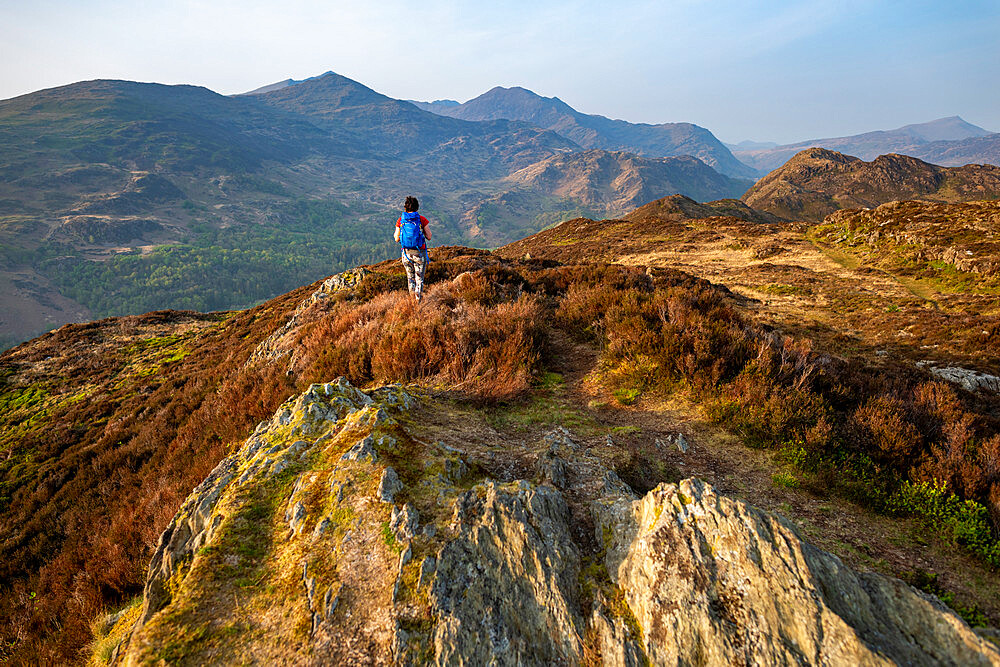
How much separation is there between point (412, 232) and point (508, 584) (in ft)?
28.6

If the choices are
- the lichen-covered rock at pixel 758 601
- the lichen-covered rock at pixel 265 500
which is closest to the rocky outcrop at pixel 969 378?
the lichen-covered rock at pixel 758 601

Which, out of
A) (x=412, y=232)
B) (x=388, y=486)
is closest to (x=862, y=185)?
(x=412, y=232)

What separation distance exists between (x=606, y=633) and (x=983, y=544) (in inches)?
149

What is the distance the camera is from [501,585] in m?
2.90

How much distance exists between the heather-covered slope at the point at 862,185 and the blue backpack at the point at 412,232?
12920 centimetres

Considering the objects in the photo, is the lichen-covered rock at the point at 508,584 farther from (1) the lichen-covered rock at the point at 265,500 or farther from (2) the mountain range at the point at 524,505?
(1) the lichen-covered rock at the point at 265,500

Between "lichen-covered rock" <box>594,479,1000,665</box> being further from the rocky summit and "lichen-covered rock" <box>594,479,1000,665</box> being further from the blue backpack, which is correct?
the blue backpack

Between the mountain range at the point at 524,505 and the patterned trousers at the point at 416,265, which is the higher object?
the patterned trousers at the point at 416,265

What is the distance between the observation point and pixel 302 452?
4309 millimetres

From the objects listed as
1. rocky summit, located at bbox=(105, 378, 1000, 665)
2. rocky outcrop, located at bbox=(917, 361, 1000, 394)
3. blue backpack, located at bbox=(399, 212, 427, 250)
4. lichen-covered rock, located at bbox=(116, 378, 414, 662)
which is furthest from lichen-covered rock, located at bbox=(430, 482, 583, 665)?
rocky outcrop, located at bbox=(917, 361, 1000, 394)

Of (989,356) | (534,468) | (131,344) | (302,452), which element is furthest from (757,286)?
(131,344)

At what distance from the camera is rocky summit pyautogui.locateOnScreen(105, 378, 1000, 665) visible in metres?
2.44

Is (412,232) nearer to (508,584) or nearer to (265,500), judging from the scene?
(265,500)

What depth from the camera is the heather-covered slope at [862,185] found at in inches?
4304
